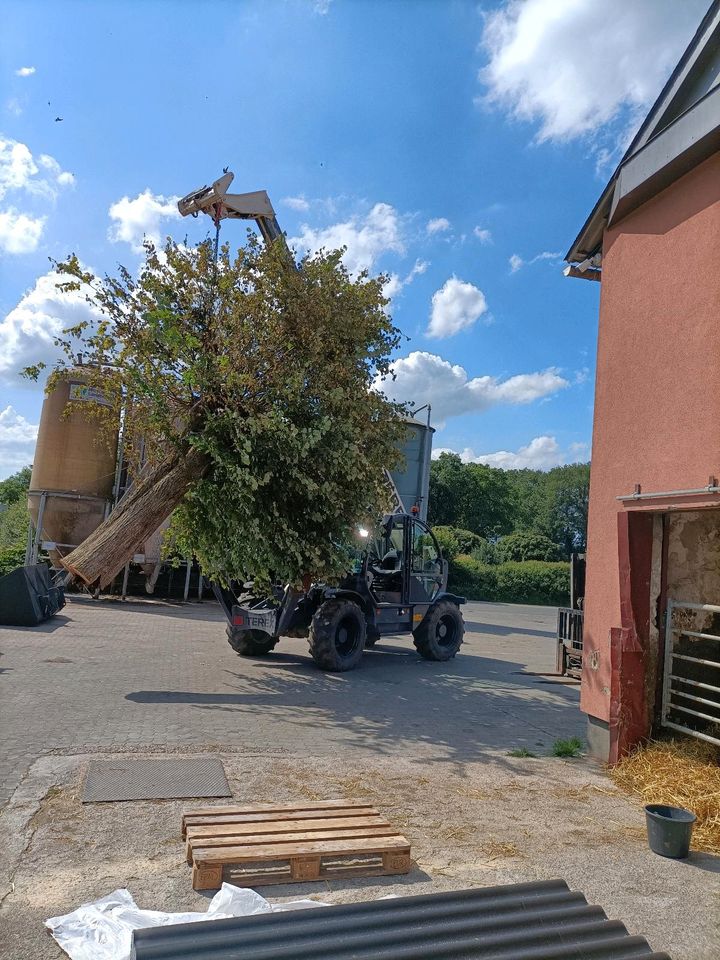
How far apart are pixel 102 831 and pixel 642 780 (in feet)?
A: 14.3

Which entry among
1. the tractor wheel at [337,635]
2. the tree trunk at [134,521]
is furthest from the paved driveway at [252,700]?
the tree trunk at [134,521]

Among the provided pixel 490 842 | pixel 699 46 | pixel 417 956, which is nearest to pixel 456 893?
pixel 417 956

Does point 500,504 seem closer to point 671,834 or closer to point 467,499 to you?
point 467,499

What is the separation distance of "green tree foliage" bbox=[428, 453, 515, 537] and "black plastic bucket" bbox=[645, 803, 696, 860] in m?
57.0

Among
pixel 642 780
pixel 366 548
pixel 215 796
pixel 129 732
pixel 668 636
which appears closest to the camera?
pixel 215 796

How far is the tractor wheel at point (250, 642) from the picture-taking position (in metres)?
12.4

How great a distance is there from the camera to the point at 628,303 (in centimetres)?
683

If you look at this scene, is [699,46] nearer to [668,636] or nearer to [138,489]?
[668,636]

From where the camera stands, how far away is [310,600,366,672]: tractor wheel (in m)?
11.3

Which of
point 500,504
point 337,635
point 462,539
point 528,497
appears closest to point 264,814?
point 337,635

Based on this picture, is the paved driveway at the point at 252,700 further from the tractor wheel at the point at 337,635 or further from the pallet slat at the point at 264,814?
the pallet slat at the point at 264,814

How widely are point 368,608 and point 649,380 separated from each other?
727cm

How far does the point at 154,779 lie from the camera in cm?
574

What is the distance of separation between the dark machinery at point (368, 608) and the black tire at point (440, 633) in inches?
0.8
